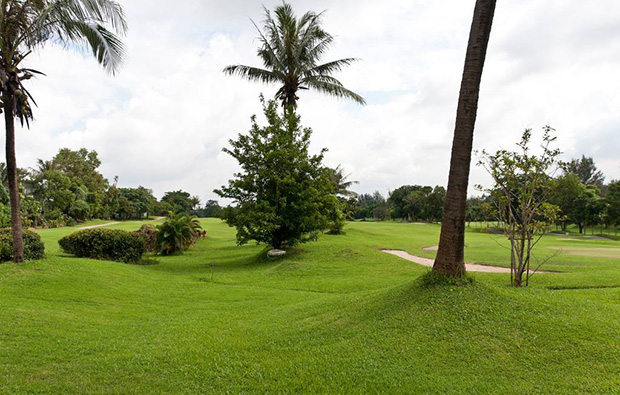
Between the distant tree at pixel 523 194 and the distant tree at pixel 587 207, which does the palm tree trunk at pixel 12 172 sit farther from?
the distant tree at pixel 587 207

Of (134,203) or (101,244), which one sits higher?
(134,203)

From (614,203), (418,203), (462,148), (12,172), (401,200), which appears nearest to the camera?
(462,148)

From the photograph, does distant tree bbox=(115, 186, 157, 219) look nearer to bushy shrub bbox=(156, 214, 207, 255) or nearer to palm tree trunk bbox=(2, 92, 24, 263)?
bushy shrub bbox=(156, 214, 207, 255)

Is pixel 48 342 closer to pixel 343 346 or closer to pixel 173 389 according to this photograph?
pixel 173 389

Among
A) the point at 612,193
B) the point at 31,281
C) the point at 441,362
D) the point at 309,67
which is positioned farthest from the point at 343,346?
the point at 612,193

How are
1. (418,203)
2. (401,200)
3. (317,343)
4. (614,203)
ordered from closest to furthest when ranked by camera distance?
(317,343) → (614,203) → (418,203) → (401,200)

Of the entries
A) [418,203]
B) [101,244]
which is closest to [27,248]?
[101,244]

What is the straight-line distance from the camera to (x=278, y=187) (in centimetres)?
1742

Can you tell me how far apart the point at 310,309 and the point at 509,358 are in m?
3.81

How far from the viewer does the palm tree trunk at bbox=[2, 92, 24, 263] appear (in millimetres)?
10383

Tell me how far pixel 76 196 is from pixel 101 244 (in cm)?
3850

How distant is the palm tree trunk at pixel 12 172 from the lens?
409 inches

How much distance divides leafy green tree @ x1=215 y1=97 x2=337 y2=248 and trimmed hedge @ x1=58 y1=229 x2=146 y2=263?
14.7 feet

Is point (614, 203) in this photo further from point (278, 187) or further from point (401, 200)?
point (278, 187)
